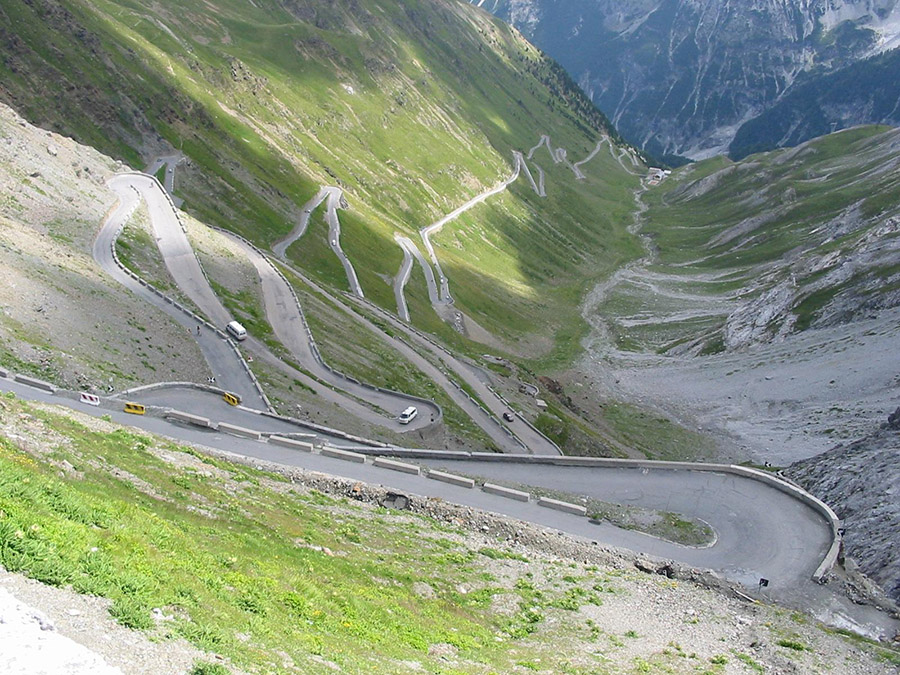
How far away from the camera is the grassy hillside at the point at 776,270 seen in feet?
337

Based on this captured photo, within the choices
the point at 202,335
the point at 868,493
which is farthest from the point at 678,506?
the point at 202,335

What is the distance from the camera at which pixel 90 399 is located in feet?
133

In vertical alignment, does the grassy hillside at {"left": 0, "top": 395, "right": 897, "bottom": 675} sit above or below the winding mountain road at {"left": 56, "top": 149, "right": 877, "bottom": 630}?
below

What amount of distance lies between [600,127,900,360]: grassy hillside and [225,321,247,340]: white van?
76983 millimetres

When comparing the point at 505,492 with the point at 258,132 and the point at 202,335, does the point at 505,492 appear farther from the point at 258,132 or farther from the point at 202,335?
the point at 258,132

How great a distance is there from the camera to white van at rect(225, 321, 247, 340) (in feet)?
211

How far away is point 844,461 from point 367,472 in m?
39.0

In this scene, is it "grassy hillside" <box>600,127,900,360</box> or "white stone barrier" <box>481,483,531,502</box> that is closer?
"white stone barrier" <box>481,483,531,502</box>

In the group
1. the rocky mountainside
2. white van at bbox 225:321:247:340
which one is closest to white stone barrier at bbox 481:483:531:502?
the rocky mountainside

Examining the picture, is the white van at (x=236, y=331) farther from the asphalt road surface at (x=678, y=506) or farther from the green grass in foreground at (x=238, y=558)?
the green grass in foreground at (x=238, y=558)

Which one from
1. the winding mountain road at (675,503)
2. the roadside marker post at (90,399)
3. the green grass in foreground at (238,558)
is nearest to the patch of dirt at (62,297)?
the roadside marker post at (90,399)

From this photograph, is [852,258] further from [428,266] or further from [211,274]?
[211,274]

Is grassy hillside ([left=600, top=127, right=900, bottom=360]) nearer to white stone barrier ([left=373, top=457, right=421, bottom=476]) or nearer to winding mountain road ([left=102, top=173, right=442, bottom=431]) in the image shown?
winding mountain road ([left=102, top=173, right=442, bottom=431])

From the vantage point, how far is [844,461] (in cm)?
5306
